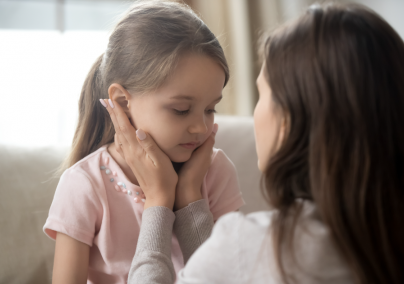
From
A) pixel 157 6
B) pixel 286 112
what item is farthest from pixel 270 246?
pixel 157 6

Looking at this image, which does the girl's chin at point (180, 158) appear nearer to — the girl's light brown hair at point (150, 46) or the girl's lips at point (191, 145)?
the girl's lips at point (191, 145)

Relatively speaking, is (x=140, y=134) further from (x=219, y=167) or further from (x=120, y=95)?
(x=219, y=167)

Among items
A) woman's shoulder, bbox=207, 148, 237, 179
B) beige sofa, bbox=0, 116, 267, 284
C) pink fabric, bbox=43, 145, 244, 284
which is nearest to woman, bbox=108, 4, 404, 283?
pink fabric, bbox=43, 145, 244, 284

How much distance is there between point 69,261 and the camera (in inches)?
37.7

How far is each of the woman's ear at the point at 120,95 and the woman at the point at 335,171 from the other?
19.4 inches

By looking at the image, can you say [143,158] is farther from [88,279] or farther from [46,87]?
[46,87]

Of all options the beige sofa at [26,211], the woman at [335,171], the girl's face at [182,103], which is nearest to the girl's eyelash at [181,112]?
the girl's face at [182,103]

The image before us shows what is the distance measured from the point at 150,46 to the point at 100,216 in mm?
454

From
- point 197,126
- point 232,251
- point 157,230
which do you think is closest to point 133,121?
point 197,126

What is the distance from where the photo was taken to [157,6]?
3.47ft

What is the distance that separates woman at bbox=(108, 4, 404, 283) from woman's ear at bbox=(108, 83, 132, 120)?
492 millimetres

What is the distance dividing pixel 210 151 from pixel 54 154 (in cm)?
60

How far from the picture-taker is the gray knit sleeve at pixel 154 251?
82 cm

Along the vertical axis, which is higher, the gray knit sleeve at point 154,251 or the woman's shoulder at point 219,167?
the woman's shoulder at point 219,167
